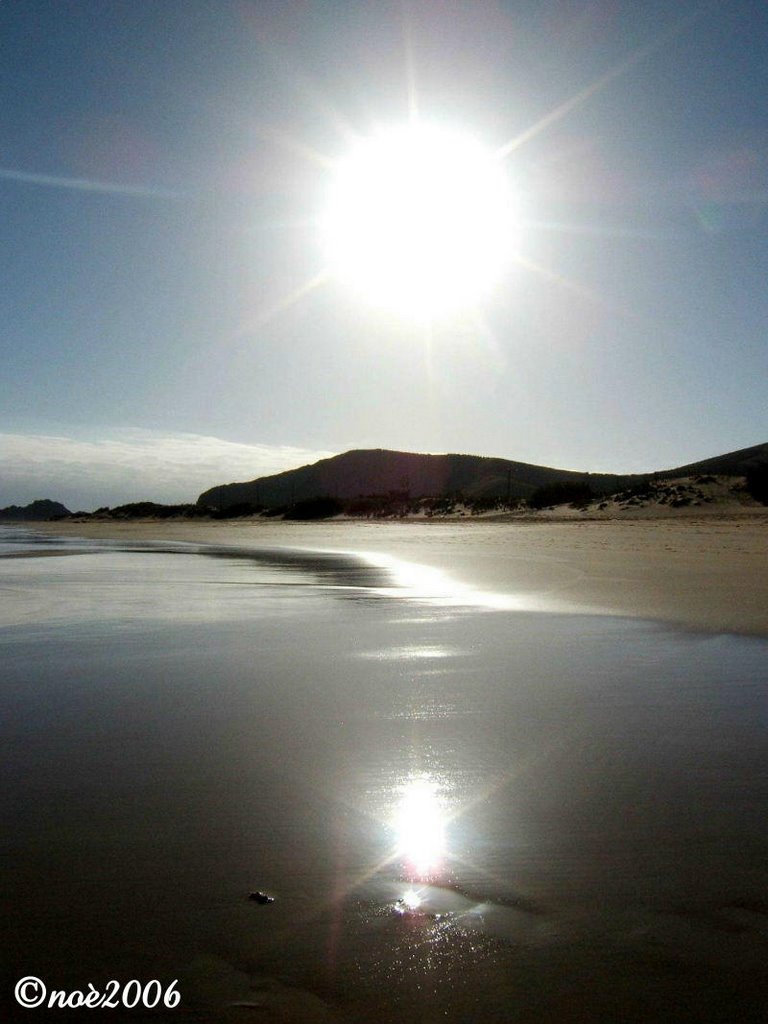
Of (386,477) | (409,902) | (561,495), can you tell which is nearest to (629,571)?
(409,902)

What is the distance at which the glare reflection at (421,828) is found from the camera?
2848mm

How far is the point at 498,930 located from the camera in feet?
7.72

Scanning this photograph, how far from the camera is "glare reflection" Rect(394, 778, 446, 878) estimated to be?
9.34 feet

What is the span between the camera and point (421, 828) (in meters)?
3.14

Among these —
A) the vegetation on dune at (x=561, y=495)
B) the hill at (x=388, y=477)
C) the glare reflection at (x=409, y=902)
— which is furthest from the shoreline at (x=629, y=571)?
the hill at (x=388, y=477)

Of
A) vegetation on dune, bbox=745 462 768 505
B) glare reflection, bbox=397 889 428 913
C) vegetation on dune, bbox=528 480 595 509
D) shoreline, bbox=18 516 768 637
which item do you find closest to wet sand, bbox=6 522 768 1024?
glare reflection, bbox=397 889 428 913

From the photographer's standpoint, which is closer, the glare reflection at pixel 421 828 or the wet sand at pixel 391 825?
the wet sand at pixel 391 825

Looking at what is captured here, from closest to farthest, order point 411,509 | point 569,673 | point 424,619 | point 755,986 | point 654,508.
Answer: point 755,986, point 569,673, point 424,619, point 654,508, point 411,509

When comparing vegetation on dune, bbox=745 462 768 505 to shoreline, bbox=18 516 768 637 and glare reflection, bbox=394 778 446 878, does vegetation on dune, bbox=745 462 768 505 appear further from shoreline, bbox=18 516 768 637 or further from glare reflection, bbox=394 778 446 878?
glare reflection, bbox=394 778 446 878

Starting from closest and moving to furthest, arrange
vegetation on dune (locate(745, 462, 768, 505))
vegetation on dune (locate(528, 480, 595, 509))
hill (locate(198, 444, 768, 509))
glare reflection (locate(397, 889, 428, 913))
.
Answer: glare reflection (locate(397, 889, 428, 913))
vegetation on dune (locate(745, 462, 768, 505))
vegetation on dune (locate(528, 480, 595, 509))
hill (locate(198, 444, 768, 509))

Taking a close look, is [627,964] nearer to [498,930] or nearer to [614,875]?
[498,930]

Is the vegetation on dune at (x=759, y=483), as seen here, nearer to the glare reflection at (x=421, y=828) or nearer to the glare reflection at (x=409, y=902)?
the glare reflection at (x=421, y=828)

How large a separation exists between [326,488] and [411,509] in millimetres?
85945

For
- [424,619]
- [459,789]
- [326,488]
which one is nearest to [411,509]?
[424,619]
